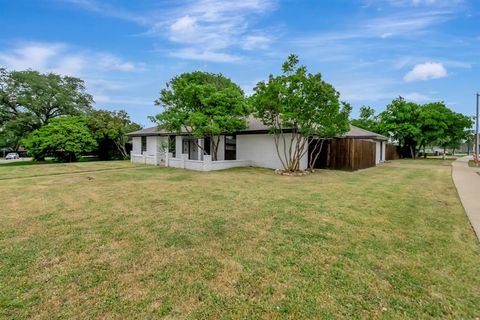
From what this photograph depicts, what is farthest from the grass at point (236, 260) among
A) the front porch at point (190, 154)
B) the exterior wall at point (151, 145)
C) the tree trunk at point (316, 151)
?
the exterior wall at point (151, 145)

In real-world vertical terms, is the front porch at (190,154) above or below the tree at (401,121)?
below

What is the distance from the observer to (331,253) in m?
3.91

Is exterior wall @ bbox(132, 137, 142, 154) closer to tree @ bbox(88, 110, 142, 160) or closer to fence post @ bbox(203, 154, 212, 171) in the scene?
tree @ bbox(88, 110, 142, 160)

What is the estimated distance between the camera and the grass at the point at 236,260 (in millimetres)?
2672

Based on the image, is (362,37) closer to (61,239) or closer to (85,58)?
(61,239)

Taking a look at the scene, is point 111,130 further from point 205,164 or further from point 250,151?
point 250,151

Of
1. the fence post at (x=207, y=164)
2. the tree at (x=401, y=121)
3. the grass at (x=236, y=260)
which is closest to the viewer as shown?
the grass at (x=236, y=260)

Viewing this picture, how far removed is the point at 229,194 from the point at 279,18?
10258 mm

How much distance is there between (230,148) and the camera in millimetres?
17969

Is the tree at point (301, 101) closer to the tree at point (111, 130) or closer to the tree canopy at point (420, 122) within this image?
the tree at point (111, 130)

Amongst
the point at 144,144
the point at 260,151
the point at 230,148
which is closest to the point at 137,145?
the point at 144,144

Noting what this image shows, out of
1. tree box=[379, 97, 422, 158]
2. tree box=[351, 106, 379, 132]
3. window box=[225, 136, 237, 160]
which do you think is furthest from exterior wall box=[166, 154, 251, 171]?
tree box=[351, 106, 379, 132]

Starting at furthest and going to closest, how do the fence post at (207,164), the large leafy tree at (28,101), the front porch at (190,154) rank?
the large leafy tree at (28,101), the front porch at (190,154), the fence post at (207,164)

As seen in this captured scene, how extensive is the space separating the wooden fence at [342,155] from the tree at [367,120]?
19472 mm
